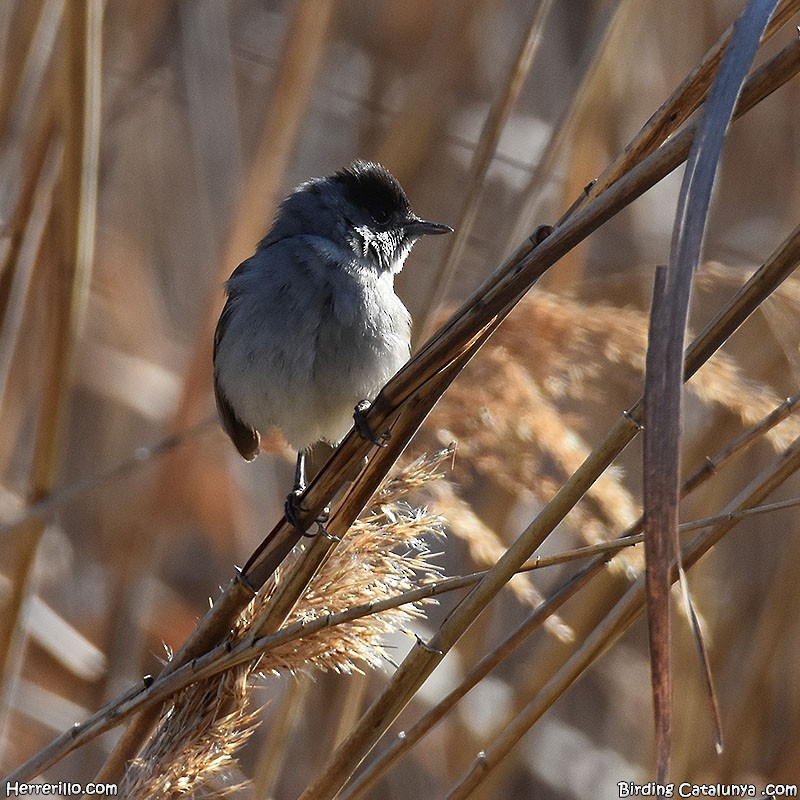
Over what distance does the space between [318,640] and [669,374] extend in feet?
2.55

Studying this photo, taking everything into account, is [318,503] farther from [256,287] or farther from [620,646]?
[620,646]

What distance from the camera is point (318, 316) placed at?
2262mm

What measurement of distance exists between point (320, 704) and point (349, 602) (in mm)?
1729

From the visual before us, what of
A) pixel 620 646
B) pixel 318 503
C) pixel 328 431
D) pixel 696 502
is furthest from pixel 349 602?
pixel 620 646

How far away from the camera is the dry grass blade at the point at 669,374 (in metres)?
0.80

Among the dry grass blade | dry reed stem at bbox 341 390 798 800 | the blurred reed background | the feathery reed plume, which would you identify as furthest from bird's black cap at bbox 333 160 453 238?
the dry grass blade

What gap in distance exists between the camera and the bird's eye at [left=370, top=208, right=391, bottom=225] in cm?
266

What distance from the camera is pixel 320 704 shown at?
303 cm

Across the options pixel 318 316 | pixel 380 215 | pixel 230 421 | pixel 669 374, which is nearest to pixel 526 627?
pixel 669 374

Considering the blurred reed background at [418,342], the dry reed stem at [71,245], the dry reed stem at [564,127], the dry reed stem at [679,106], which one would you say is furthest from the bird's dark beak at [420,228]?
the dry reed stem at [679,106]

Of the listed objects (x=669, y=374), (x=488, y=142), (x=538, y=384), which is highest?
(x=488, y=142)

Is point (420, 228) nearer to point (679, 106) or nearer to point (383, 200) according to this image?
point (383, 200)

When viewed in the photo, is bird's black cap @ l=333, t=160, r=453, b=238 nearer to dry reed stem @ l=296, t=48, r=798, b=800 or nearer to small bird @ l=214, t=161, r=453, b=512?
small bird @ l=214, t=161, r=453, b=512

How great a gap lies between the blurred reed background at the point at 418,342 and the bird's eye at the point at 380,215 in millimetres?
263
